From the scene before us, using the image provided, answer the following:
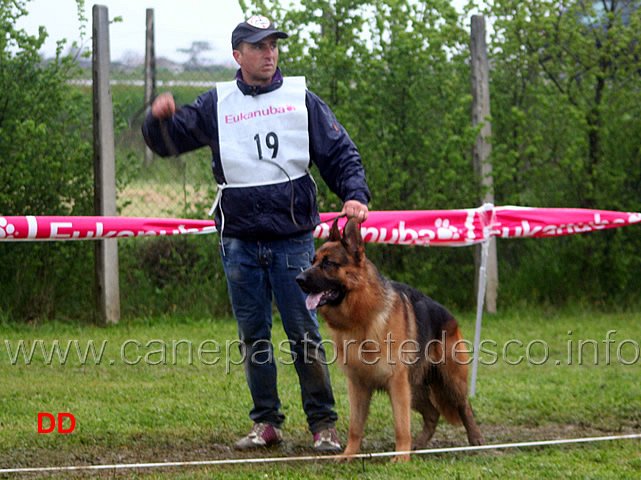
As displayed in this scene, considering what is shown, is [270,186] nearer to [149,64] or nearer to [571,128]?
[149,64]

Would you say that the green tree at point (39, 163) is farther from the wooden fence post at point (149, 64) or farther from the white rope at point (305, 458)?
the white rope at point (305, 458)

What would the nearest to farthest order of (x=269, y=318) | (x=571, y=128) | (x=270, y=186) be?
(x=270, y=186) → (x=269, y=318) → (x=571, y=128)

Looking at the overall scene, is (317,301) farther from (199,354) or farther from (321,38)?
(321,38)

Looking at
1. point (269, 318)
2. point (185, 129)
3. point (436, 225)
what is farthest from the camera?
point (436, 225)

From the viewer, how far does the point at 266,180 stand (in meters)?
4.47

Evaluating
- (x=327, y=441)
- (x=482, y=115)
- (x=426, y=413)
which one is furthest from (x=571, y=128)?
(x=327, y=441)

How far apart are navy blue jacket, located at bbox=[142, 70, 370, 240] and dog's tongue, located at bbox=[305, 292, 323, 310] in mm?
444

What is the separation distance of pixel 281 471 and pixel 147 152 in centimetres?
535

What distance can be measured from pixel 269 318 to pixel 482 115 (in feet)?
18.0

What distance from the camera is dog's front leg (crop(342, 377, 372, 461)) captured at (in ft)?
14.5

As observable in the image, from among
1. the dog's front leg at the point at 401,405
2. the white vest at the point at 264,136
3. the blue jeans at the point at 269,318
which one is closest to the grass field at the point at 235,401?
the dog's front leg at the point at 401,405

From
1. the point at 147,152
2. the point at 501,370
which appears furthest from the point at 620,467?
the point at 147,152

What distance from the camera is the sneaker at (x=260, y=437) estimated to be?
464 cm

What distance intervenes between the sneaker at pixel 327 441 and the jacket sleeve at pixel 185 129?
1.73m
